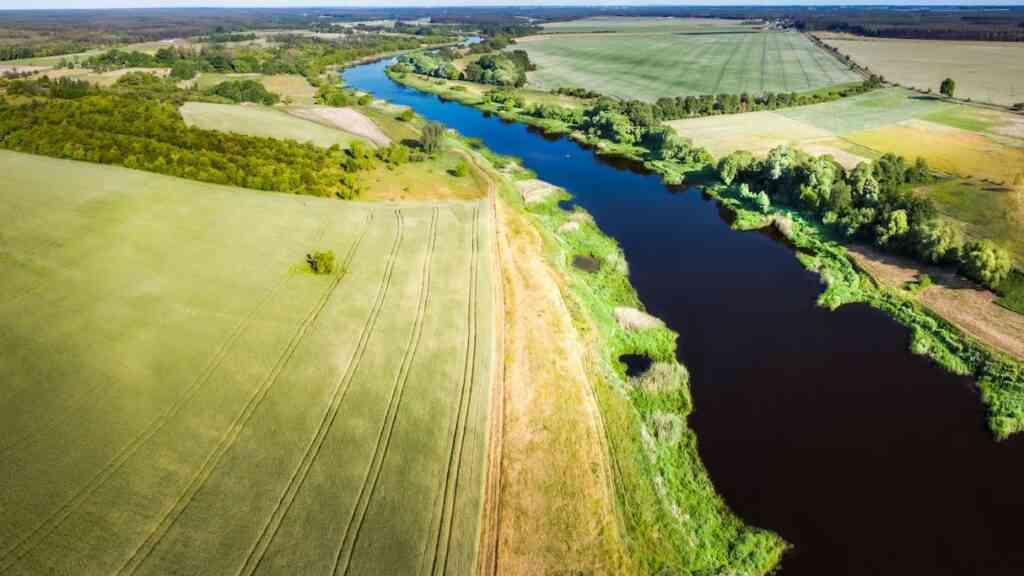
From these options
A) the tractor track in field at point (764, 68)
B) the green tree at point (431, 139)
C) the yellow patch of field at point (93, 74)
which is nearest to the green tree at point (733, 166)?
the green tree at point (431, 139)

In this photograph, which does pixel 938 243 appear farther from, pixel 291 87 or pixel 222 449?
pixel 291 87

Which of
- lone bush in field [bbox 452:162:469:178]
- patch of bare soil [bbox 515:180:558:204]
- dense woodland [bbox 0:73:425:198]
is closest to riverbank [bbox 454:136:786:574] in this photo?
patch of bare soil [bbox 515:180:558:204]

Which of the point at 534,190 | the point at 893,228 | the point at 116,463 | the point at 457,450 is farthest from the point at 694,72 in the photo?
the point at 116,463

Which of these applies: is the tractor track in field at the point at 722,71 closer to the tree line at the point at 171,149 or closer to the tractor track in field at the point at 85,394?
the tree line at the point at 171,149

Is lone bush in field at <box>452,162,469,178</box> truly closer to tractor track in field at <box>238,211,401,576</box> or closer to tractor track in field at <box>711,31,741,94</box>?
tractor track in field at <box>238,211,401,576</box>

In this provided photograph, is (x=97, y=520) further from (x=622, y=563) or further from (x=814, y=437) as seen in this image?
(x=814, y=437)
